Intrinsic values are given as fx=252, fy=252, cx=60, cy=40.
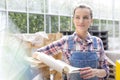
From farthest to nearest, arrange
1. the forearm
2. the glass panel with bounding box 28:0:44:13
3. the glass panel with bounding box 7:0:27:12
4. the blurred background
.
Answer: the glass panel with bounding box 28:0:44:13, the glass panel with bounding box 7:0:27:12, the blurred background, the forearm

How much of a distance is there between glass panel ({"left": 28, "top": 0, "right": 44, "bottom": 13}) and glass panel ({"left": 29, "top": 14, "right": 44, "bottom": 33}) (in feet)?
0.55

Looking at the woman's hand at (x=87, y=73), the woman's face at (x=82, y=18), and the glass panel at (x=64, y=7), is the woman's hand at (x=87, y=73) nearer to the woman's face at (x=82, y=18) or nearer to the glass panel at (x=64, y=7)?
the woman's face at (x=82, y=18)

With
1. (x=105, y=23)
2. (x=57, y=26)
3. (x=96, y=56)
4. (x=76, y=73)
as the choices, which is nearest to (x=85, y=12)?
(x=96, y=56)

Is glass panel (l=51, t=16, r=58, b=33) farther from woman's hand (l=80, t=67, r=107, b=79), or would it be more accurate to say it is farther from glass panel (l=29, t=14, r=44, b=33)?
woman's hand (l=80, t=67, r=107, b=79)

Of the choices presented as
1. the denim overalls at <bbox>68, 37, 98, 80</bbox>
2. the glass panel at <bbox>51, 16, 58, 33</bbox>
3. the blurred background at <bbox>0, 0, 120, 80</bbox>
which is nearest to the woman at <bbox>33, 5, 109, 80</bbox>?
the denim overalls at <bbox>68, 37, 98, 80</bbox>

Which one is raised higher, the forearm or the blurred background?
the blurred background

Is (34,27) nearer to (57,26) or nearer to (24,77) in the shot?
(57,26)

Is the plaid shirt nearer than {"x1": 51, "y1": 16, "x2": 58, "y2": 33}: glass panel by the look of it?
Yes

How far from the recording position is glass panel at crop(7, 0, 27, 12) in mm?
6926

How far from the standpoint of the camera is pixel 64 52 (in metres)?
1.45

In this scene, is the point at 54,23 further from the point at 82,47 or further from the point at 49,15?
the point at 82,47

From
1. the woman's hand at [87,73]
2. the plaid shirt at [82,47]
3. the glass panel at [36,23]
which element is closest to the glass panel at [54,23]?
the glass panel at [36,23]

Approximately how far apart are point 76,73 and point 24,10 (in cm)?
660

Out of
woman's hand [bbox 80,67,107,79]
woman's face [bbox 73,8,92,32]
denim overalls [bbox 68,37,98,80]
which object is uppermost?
woman's face [bbox 73,8,92,32]
